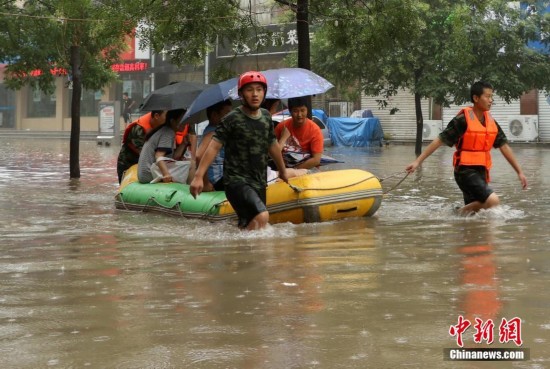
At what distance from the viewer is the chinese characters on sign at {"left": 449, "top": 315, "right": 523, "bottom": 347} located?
4738mm

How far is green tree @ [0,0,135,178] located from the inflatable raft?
17.1ft

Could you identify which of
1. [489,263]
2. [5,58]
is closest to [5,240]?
[489,263]

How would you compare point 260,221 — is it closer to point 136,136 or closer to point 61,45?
point 136,136

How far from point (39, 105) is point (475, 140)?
53868 millimetres

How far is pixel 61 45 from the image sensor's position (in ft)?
62.2

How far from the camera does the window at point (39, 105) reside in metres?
60.6

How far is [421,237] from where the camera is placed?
30.1 feet

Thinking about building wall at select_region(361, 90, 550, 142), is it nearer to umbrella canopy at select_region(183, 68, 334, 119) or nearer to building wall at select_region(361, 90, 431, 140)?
building wall at select_region(361, 90, 431, 140)

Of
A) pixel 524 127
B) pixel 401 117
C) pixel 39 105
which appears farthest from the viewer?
pixel 39 105

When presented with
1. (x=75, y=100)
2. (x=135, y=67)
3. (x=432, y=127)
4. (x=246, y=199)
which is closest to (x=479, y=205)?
(x=246, y=199)

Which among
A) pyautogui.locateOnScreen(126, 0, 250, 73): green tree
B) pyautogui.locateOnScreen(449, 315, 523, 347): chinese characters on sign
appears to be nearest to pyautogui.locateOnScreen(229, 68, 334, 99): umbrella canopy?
pyautogui.locateOnScreen(126, 0, 250, 73): green tree

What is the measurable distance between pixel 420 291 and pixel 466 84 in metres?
25.1

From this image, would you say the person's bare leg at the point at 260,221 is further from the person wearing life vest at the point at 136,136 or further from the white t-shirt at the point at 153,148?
the person wearing life vest at the point at 136,136

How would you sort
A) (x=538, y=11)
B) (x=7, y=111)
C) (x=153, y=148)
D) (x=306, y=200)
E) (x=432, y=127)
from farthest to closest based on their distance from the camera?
(x=7, y=111) → (x=432, y=127) → (x=538, y=11) → (x=153, y=148) → (x=306, y=200)
